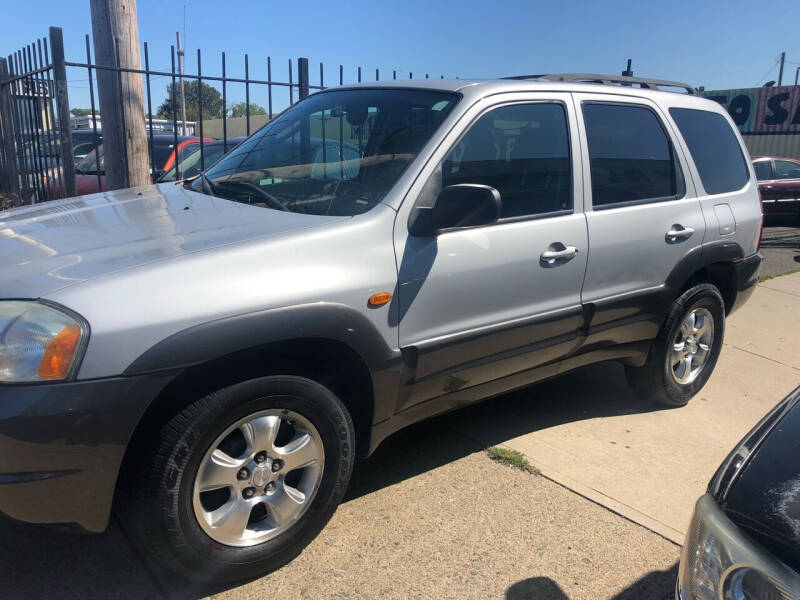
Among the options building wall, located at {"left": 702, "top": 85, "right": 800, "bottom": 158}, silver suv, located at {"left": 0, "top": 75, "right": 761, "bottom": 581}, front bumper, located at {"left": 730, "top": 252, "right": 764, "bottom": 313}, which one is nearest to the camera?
silver suv, located at {"left": 0, "top": 75, "right": 761, "bottom": 581}

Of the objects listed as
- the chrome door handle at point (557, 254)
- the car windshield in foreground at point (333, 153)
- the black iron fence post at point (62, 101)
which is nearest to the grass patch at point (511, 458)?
the chrome door handle at point (557, 254)

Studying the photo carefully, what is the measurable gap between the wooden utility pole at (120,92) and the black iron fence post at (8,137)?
2.22 meters

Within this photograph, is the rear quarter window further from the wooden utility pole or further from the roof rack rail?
the wooden utility pole

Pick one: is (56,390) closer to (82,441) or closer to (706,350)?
(82,441)

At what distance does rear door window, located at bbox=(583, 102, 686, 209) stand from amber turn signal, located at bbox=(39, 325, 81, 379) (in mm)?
2501

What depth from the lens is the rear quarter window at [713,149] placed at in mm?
4035

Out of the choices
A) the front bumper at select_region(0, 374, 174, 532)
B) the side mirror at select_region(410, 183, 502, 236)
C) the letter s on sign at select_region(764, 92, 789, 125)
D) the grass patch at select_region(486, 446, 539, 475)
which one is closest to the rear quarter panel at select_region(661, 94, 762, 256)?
the grass patch at select_region(486, 446, 539, 475)

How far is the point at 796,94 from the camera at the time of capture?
21.5 meters

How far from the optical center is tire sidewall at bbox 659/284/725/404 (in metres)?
3.98

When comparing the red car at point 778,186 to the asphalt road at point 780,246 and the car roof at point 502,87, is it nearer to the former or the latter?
the asphalt road at point 780,246

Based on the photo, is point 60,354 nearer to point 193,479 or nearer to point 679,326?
point 193,479

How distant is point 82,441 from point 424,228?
145cm

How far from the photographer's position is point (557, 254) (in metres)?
3.16

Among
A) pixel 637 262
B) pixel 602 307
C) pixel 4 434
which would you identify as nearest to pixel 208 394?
pixel 4 434
